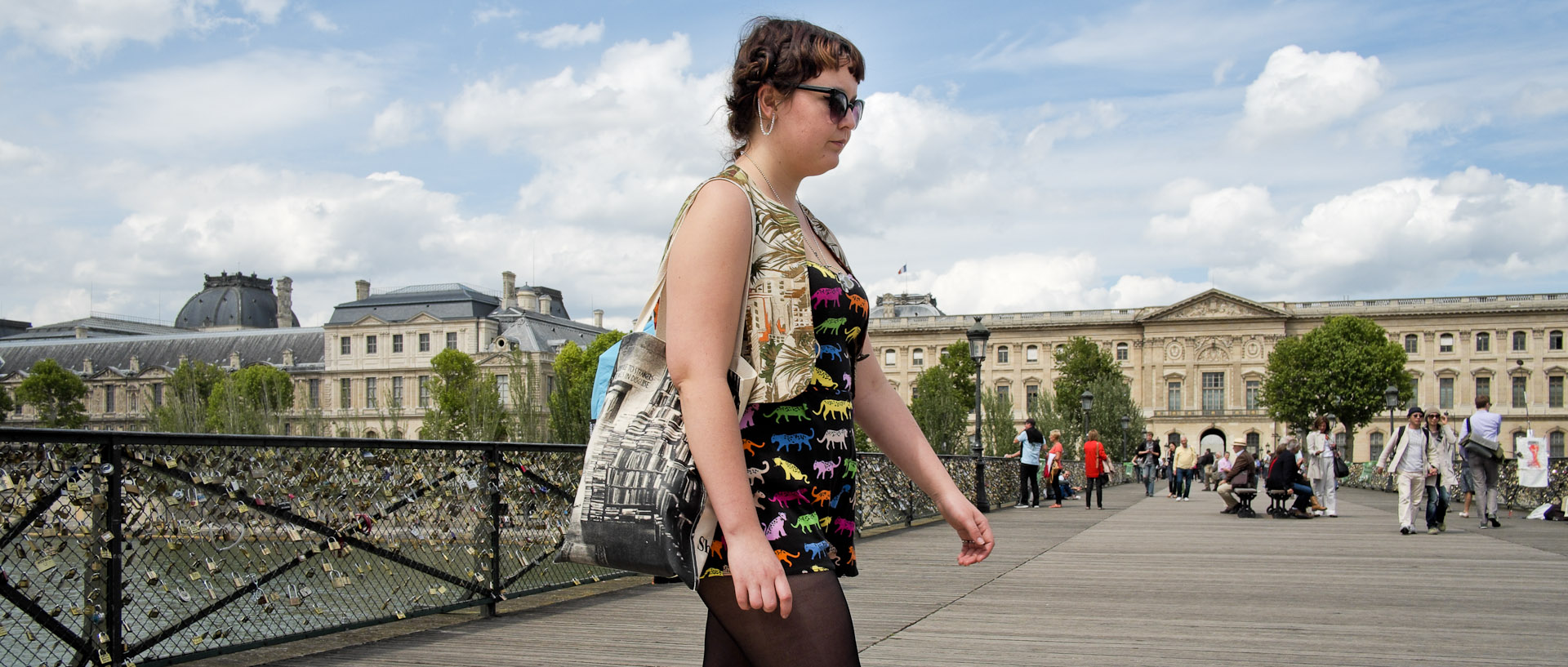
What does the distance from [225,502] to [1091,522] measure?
43.2 feet

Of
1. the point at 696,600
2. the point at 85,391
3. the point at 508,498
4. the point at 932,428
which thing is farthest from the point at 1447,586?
the point at 85,391

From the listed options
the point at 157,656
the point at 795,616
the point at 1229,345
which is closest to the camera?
the point at 795,616

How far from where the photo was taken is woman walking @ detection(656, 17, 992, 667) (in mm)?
1812

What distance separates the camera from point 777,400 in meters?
1.92

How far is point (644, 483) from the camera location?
5.95ft

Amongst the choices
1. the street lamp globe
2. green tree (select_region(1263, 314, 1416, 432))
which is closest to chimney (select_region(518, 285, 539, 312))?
green tree (select_region(1263, 314, 1416, 432))

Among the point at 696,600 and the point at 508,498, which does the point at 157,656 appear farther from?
the point at 696,600

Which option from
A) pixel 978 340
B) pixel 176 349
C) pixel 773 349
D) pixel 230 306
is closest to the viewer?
pixel 773 349

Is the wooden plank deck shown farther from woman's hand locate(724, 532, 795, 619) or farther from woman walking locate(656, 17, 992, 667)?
woman's hand locate(724, 532, 795, 619)

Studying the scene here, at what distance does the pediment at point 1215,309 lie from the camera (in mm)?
83562

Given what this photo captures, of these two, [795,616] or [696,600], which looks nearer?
[795,616]

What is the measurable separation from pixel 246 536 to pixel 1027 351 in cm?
8772

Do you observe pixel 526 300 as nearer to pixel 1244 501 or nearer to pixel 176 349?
pixel 176 349

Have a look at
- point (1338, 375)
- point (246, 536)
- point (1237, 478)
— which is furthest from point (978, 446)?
point (1338, 375)
